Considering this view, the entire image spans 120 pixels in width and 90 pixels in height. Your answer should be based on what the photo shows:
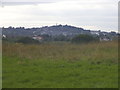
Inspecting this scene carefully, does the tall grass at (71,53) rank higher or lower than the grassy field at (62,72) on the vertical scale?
higher

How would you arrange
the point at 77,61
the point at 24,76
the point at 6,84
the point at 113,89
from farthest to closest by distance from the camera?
the point at 77,61, the point at 24,76, the point at 6,84, the point at 113,89

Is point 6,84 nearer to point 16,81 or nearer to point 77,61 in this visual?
point 16,81

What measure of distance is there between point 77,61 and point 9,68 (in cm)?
326

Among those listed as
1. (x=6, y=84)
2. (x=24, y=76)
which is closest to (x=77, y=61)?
(x=24, y=76)

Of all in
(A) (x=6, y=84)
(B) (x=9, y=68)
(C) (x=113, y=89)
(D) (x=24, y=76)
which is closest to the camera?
(C) (x=113, y=89)

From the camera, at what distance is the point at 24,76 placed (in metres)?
11.6

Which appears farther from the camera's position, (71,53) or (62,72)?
(71,53)

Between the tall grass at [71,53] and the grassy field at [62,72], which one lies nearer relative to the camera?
the grassy field at [62,72]

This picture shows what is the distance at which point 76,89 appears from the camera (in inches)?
373

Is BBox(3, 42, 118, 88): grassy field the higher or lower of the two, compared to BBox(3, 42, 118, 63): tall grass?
lower

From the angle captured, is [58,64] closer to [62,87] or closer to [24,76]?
[24,76]

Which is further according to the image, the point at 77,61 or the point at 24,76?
the point at 77,61

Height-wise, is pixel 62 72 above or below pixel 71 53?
below

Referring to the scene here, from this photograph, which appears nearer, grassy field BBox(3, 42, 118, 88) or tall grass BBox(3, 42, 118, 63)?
grassy field BBox(3, 42, 118, 88)
